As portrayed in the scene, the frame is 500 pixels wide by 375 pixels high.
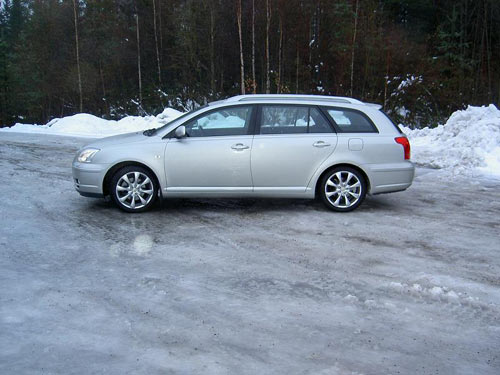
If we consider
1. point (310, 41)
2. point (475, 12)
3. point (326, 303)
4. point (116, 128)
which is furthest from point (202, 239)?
point (475, 12)

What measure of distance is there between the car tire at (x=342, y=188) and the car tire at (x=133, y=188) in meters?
2.52

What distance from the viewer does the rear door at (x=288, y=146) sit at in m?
7.25

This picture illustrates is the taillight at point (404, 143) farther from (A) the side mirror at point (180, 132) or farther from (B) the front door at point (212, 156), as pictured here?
(A) the side mirror at point (180, 132)

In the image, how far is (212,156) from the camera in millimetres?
7188

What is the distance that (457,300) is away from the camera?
4.48m

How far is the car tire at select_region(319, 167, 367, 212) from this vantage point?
746 cm

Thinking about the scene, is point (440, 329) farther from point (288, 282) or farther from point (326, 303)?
point (288, 282)

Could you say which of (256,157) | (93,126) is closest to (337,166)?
(256,157)

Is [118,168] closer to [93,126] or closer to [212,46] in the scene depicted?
[93,126]

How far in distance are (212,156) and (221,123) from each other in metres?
0.53

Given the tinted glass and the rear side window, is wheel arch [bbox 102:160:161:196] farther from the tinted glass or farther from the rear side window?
the rear side window

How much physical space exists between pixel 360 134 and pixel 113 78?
33.0 metres

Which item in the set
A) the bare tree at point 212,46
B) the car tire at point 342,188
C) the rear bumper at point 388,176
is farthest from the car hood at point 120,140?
the bare tree at point 212,46

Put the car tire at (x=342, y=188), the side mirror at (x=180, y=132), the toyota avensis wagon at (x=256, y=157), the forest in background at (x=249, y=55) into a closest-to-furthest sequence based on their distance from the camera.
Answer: the side mirror at (x=180, y=132)
the toyota avensis wagon at (x=256, y=157)
the car tire at (x=342, y=188)
the forest in background at (x=249, y=55)
